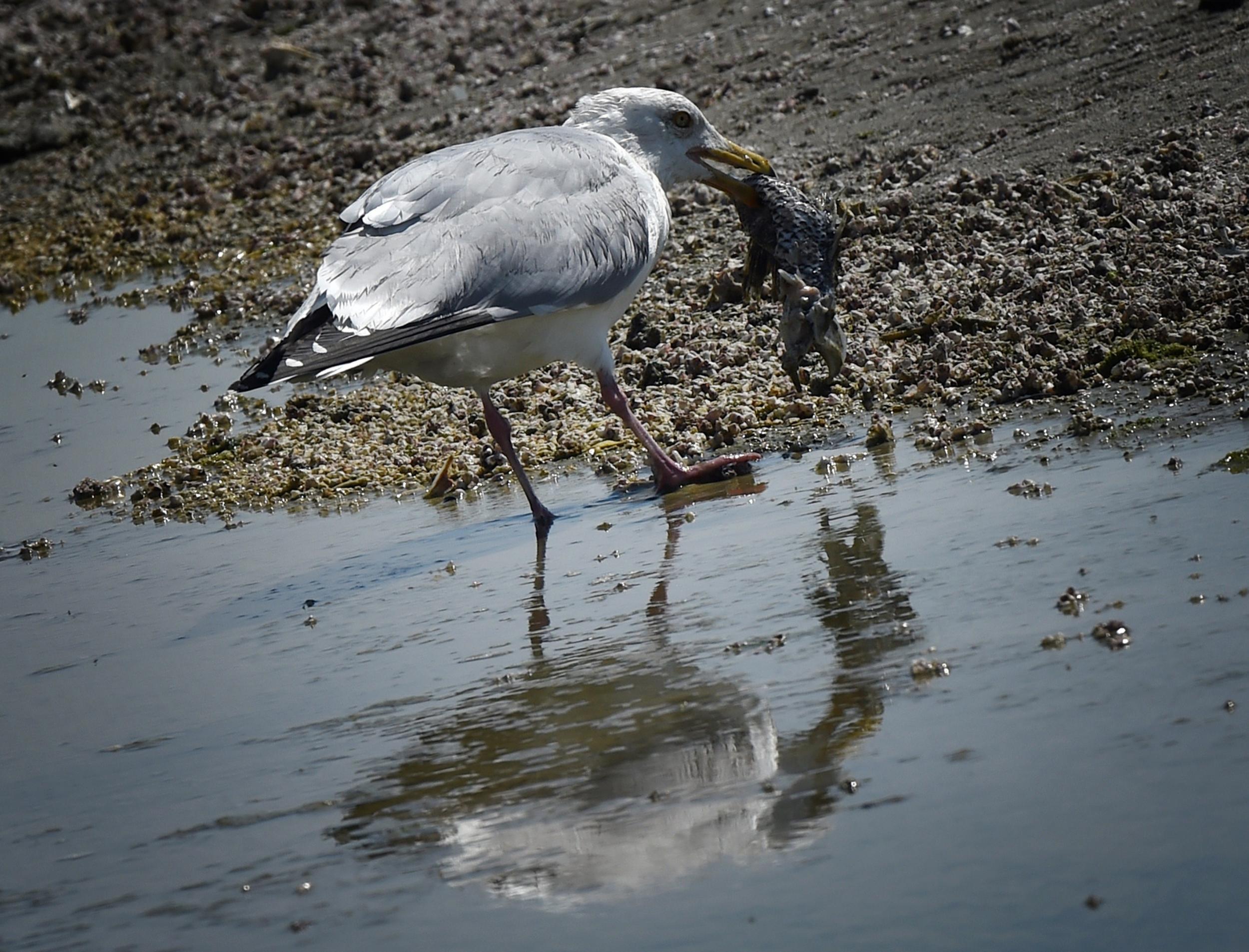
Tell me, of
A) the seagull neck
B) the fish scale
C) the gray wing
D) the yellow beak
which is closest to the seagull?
the gray wing

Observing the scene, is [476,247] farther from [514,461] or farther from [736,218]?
[736,218]

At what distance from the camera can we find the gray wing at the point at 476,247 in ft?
19.5

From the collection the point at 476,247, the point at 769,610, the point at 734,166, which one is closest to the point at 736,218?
the point at 734,166

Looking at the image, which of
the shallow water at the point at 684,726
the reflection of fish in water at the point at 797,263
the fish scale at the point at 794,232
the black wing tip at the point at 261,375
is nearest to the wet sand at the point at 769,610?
the shallow water at the point at 684,726

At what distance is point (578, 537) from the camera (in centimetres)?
634

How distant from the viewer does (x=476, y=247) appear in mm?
6309

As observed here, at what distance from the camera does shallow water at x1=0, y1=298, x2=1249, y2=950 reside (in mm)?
3094

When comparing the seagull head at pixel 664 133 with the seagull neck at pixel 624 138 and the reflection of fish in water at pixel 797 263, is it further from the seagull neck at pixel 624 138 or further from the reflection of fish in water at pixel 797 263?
the reflection of fish in water at pixel 797 263

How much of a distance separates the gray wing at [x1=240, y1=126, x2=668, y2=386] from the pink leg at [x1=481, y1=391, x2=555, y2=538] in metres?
0.67

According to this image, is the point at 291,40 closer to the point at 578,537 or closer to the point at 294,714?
the point at 578,537

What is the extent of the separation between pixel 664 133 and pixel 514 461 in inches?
76.2

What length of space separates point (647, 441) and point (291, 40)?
535 inches

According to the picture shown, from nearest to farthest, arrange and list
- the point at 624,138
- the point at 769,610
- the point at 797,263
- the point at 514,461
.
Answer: the point at 769,610 < the point at 514,461 < the point at 797,263 < the point at 624,138

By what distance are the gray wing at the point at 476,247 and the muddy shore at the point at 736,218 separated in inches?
41.9
